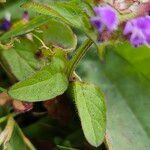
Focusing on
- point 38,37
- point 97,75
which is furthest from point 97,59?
point 38,37

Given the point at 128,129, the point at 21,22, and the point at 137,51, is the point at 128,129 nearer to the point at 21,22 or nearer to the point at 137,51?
the point at 137,51

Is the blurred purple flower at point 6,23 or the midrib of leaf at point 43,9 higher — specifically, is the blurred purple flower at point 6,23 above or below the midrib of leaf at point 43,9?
below

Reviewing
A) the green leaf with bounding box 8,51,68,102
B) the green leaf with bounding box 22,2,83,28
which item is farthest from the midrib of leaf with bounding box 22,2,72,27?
the green leaf with bounding box 8,51,68,102

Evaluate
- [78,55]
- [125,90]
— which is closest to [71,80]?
[78,55]

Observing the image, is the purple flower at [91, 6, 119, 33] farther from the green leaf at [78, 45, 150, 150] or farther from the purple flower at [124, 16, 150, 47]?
the green leaf at [78, 45, 150, 150]

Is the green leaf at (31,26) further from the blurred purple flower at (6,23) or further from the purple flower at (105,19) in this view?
the purple flower at (105,19)

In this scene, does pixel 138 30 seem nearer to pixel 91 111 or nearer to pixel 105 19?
pixel 105 19

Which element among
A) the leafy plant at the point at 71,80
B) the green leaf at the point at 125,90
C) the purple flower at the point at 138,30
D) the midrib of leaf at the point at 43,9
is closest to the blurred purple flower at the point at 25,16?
the leafy plant at the point at 71,80

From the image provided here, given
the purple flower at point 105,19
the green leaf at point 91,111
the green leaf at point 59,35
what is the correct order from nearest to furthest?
the purple flower at point 105,19 < the green leaf at point 91,111 < the green leaf at point 59,35
